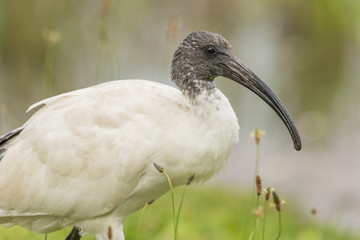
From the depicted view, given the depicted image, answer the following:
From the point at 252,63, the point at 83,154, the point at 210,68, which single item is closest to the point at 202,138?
the point at 210,68

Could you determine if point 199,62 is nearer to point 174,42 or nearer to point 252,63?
point 174,42

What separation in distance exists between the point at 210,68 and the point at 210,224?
7.02 feet

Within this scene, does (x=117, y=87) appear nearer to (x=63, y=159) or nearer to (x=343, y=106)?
(x=63, y=159)

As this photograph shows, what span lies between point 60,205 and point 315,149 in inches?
254

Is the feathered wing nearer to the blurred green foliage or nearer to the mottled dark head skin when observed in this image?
the mottled dark head skin

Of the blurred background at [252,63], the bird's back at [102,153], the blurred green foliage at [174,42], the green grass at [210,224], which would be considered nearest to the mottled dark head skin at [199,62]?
the bird's back at [102,153]

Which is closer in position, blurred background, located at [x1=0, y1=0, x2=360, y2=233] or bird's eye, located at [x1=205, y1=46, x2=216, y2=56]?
bird's eye, located at [x1=205, y1=46, x2=216, y2=56]

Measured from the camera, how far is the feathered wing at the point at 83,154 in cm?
445

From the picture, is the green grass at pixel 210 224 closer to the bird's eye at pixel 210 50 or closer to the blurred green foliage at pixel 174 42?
the bird's eye at pixel 210 50

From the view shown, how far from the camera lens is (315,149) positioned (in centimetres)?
1042

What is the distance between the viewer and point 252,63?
12.6 metres

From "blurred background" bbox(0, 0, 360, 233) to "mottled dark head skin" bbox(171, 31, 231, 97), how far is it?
3.85m

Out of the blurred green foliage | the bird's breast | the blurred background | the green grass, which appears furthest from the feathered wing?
the blurred green foliage

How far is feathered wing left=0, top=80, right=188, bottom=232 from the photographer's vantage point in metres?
4.45
